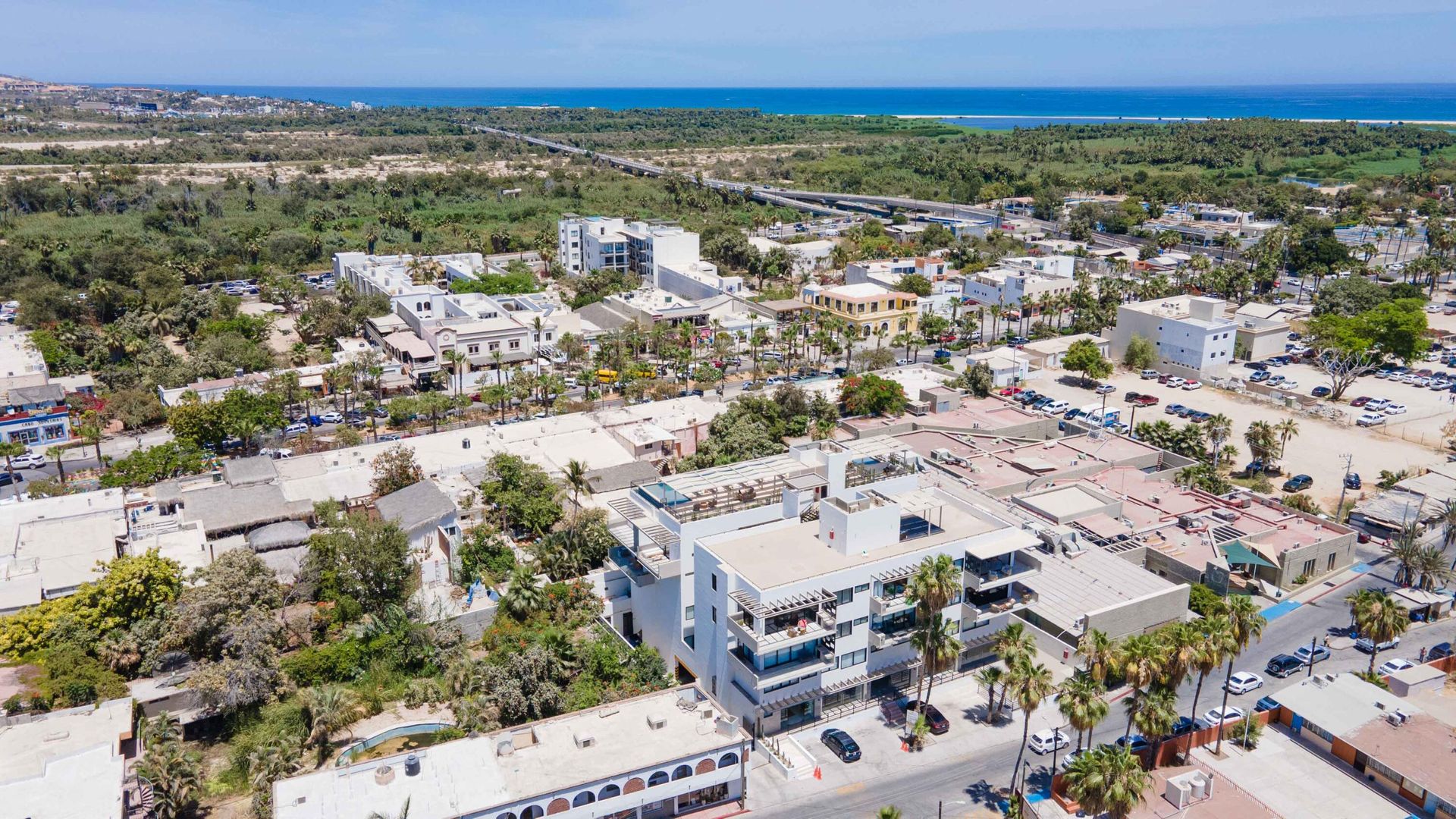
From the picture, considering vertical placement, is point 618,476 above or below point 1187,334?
below

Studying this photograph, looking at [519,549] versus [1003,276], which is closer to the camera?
[519,549]

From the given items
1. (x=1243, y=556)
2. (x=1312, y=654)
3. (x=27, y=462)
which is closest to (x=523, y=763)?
(x=1312, y=654)

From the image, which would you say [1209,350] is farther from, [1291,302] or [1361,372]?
[1291,302]

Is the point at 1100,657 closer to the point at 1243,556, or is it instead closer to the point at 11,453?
the point at 1243,556

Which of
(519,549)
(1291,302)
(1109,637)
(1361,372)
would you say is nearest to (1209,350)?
(1361,372)

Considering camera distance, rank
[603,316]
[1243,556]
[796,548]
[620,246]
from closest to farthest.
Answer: [796,548] → [1243,556] → [603,316] → [620,246]

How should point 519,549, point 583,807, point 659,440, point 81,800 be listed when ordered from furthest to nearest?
point 659,440
point 519,549
point 583,807
point 81,800

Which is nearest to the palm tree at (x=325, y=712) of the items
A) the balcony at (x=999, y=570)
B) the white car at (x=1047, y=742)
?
the balcony at (x=999, y=570)
